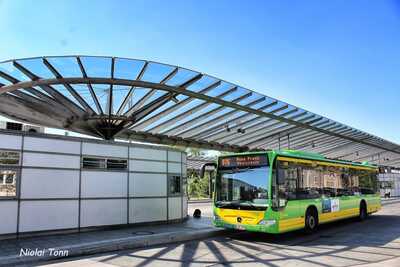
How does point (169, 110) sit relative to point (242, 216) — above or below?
above

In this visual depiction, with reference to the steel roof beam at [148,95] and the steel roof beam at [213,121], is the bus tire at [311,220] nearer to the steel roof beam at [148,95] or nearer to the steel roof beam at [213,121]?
the steel roof beam at [213,121]

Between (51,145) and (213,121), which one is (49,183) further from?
(213,121)

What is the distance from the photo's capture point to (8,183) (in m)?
11.9

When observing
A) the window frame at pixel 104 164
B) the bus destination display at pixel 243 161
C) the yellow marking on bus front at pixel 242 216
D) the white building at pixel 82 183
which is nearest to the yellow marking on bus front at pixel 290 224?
the yellow marking on bus front at pixel 242 216

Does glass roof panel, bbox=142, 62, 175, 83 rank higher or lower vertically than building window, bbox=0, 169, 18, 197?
higher

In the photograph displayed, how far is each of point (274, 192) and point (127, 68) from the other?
6.06m

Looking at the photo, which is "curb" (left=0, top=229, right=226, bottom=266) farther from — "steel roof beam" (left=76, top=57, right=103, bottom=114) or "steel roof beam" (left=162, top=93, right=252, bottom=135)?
"steel roof beam" (left=162, top=93, right=252, bottom=135)

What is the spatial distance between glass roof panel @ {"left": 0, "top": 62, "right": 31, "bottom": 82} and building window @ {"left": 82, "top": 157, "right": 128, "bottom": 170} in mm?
3328

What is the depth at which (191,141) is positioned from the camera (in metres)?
22.8

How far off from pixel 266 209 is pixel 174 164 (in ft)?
19.5

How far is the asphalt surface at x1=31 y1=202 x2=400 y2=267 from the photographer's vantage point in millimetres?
9273

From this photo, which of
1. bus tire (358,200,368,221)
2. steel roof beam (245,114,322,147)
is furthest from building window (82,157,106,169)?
bus tire (358,200,368,221)

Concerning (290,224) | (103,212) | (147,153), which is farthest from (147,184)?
(290,224)

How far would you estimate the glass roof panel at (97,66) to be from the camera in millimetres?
11893
